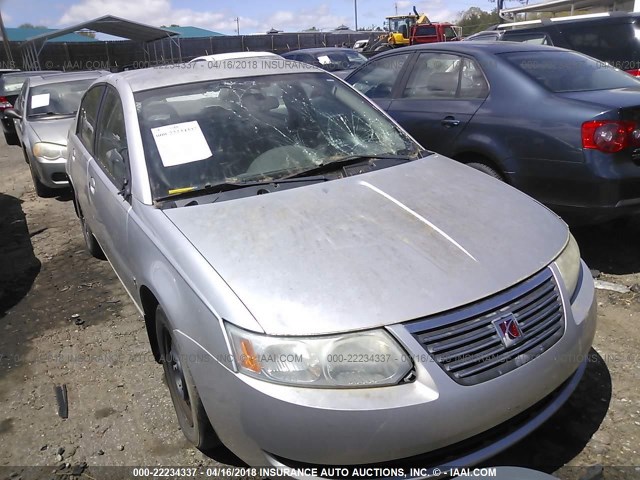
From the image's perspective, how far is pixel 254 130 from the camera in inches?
120

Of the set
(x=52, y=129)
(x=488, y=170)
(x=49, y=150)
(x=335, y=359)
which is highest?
(x=52, y=129)

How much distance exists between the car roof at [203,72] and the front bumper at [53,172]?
3418 mm

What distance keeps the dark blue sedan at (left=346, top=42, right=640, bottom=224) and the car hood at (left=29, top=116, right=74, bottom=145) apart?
433 cm

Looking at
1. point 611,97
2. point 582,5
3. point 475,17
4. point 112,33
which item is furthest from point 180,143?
point 475,17

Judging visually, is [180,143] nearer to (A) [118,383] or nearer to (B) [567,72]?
(A) [118,383]

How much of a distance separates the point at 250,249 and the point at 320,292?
1.34ft

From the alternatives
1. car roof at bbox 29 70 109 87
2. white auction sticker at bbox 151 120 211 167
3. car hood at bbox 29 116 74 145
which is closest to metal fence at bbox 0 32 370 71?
car roof at bbox 29 70 109 87

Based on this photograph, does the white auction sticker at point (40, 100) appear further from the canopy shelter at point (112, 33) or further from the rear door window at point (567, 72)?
the canopy shelter at point (112, 33)

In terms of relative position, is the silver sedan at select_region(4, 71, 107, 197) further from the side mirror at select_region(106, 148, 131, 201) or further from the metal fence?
the metal fence

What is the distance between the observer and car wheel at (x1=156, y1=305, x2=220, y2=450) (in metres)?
2.19

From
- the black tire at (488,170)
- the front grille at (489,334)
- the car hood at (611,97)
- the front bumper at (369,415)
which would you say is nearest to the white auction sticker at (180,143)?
the front bumper at (369,415)

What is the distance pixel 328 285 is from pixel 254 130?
1.39m

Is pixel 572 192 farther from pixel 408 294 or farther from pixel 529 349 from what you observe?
pixel 408 294

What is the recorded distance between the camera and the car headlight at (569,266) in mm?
2256
